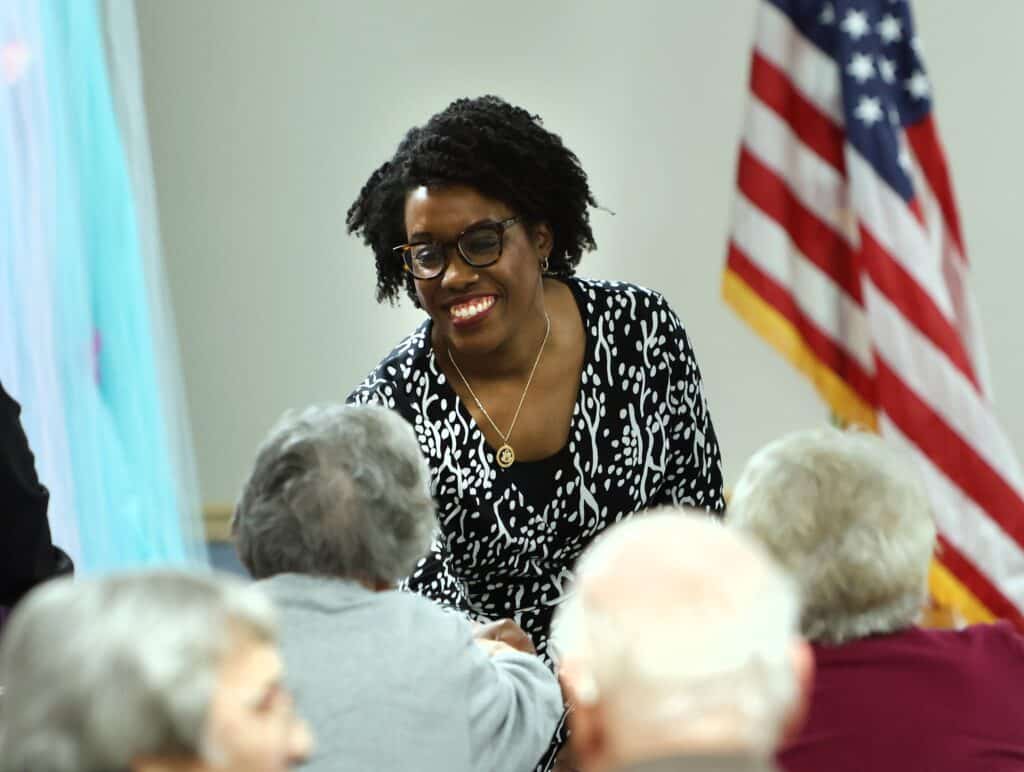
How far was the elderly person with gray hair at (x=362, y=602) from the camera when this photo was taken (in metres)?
2.22

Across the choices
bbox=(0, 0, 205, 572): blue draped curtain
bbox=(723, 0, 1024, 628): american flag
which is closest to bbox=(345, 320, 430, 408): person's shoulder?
bbox=(723, 0, 1024, 628): american flag

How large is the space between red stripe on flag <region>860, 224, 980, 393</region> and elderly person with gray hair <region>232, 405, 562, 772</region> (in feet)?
3.46

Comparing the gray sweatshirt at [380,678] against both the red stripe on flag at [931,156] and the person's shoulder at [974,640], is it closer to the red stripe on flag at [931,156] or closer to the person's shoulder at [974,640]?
the person's shoulder at [974,640]

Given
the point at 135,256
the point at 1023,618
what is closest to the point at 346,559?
the point at 1023,618

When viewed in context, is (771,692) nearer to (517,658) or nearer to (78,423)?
(517,658)

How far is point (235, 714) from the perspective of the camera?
1.45 metres

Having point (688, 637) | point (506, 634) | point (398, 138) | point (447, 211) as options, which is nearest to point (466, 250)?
point (447, 211)

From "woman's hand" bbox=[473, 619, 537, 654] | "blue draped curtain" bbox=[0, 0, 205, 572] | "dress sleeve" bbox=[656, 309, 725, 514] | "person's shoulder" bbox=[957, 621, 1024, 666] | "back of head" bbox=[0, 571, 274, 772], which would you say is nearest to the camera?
"back of head" bbox=[0, 571, 274, 772]

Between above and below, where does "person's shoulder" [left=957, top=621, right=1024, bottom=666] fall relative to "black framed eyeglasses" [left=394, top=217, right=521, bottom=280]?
below

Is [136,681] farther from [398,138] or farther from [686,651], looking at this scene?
[398,138]

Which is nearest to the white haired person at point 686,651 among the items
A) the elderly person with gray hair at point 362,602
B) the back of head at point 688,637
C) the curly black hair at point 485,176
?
the back of head at point 688,637

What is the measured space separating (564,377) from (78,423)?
157 centimetres

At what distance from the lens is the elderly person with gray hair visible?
222cm

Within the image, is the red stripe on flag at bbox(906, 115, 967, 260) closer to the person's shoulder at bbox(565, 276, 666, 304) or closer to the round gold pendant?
the person's shoulder at bbox(565, 276, 666, 304)
